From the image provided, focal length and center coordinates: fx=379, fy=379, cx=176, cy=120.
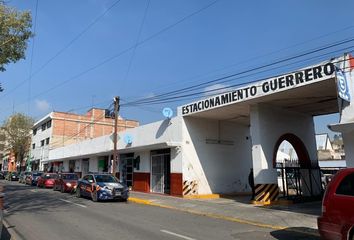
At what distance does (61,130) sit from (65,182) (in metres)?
37.8

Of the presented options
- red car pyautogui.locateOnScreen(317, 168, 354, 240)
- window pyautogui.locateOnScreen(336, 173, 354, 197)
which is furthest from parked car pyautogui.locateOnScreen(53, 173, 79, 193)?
window pyautogui.locateOnScreen(336, 173, 354, 197)

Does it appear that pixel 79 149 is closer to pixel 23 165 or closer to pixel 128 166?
pixel 128 166

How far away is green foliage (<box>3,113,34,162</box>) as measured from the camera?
7112 cm

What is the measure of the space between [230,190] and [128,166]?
397 inches

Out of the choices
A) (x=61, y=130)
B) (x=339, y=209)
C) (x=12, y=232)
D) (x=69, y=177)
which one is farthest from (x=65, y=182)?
(x=61, y=130)

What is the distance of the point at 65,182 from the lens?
27.4 m

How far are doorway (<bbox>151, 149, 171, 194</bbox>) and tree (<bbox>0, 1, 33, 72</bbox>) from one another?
12230 mm

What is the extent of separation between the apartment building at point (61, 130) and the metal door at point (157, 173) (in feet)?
104

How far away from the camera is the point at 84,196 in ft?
73.7

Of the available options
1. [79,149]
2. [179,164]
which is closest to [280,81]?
[179,164]

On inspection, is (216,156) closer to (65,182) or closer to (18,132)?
(65,182)

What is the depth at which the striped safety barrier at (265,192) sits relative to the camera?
60.5ft

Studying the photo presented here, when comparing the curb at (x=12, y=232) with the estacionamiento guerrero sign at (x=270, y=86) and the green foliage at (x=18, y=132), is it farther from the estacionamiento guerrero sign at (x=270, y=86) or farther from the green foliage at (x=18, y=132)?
the green foliage at (x=18, y=132)

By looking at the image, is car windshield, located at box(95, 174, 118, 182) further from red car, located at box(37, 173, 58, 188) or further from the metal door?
red car, located at box(37, 173, 58, 188)
